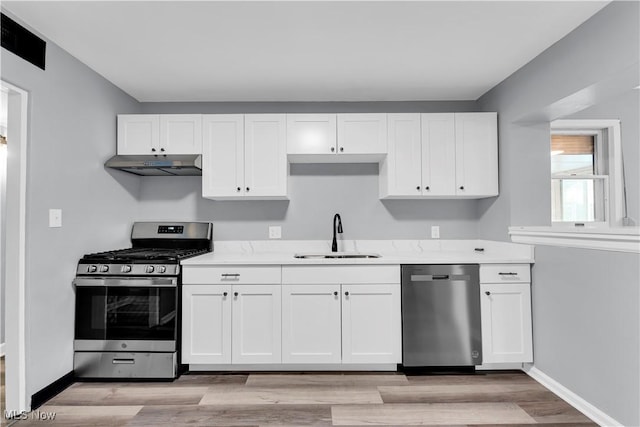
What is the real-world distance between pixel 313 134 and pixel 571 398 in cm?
268

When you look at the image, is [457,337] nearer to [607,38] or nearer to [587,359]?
[587,359]

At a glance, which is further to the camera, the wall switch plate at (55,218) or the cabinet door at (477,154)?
the cabinet door at (477,154)

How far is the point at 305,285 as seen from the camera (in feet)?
8.98

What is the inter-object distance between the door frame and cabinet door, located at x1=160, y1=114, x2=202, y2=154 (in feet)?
3.49

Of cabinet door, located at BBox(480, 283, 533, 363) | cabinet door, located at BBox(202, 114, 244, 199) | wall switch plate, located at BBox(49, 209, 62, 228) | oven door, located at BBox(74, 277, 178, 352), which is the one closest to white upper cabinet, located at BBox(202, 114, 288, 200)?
cabinet door, located at BBox(202, 114, 244, 199)

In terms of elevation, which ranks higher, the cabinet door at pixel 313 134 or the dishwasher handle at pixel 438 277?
the cabinet door at pixel 313 134

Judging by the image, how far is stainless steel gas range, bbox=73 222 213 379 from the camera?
102 inches

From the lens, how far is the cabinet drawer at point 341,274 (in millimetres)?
2734

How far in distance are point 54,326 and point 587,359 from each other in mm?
3479

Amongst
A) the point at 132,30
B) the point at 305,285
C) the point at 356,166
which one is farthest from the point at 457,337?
the point at 132,30

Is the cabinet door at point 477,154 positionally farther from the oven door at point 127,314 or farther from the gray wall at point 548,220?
the oven door at point 127,314

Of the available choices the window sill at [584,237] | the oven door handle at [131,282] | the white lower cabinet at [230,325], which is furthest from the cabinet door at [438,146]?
the oven door handle at [131,282]

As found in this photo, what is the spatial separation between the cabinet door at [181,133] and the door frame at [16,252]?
1.06 metres

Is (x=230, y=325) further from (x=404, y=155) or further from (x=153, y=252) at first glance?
(x=404, y=155)
